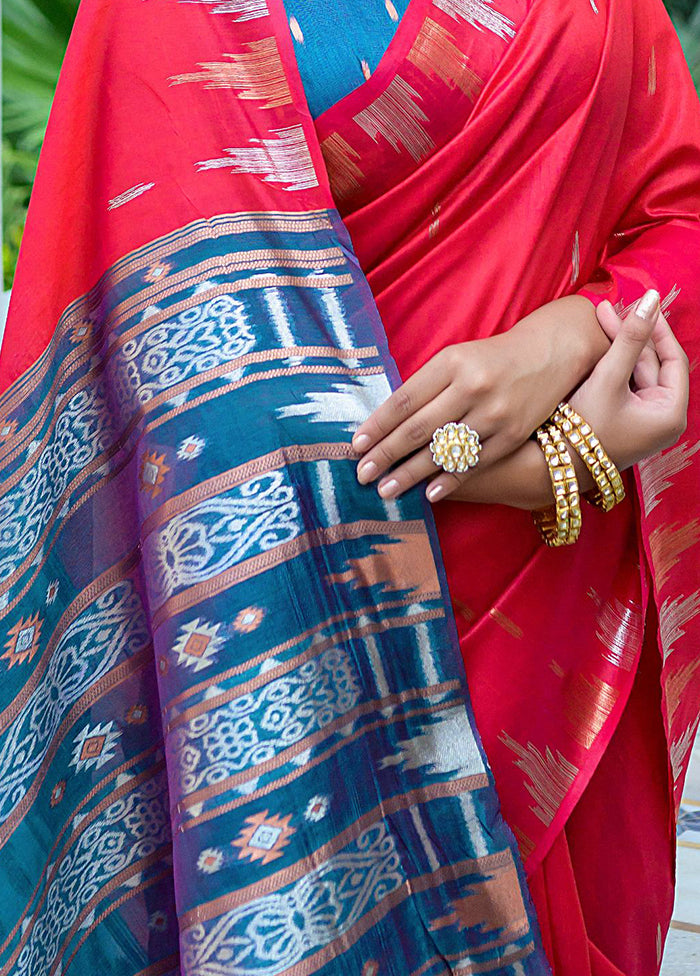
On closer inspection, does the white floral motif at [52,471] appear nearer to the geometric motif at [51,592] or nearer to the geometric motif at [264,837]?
the geometric motif at [51,592]

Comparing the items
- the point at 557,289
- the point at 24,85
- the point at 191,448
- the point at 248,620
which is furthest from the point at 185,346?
the point at 24,85

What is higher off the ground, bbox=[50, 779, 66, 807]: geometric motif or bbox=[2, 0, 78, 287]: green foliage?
bbox=[2, 0, 78, 287]: green foliage

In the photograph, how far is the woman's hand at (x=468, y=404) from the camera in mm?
557

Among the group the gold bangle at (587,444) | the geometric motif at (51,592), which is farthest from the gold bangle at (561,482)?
the geometric motif at (51,592)

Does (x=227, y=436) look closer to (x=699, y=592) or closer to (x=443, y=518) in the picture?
(x=443, y=518)

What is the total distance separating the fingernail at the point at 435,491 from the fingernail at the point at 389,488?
2 centimetres

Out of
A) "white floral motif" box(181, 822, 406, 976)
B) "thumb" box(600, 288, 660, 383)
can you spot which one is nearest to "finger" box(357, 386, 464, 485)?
"thumb" box(600, 288, 660, 383)

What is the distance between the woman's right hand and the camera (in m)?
0.60

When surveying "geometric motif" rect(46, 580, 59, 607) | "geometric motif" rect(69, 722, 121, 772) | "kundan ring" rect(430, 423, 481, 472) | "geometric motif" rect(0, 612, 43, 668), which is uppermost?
"kundan ring" rect(430, 423, 481, 472)

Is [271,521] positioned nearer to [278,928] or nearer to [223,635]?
[223,635]

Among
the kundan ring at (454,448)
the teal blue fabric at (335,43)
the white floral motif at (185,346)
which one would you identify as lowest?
the kundan ring at (454,448)

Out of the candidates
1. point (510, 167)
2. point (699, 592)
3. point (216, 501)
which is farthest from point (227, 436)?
point (699, 592)

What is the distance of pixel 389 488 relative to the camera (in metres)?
0.56

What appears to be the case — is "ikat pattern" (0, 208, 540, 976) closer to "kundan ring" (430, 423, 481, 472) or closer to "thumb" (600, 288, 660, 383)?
"kundan ring" (430, 423, 481, 472)
